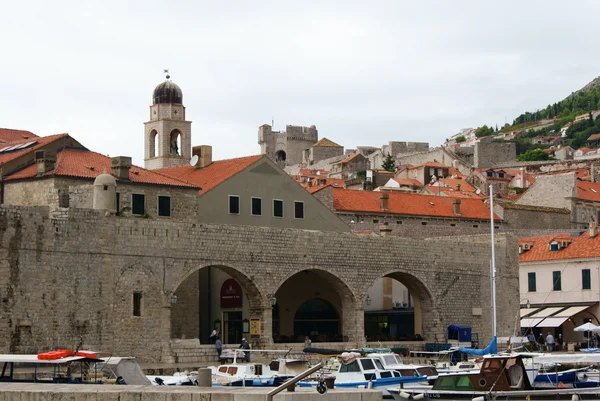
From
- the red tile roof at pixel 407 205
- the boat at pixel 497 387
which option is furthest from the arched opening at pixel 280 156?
the boat at pixel 497 387

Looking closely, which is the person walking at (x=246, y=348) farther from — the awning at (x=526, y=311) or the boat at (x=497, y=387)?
the awning at (x=526, y=311)

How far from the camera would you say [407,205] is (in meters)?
74.6

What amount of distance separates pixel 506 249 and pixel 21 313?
2392 cm

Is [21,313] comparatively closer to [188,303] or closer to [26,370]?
[26,370]

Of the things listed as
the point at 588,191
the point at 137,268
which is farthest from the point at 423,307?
the point at 588,191

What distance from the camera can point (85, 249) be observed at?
34312 mm

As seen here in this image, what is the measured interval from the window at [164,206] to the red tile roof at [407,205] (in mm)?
28737

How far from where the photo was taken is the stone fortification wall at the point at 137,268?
32.9 meters

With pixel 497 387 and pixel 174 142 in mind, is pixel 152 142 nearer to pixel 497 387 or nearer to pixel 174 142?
pixel 174 142

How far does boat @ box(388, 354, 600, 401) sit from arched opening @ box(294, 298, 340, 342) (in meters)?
17.8

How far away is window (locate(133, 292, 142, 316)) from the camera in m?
35.5

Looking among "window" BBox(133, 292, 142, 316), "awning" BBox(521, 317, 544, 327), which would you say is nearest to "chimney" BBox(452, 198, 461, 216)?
"awning" BBox(521, 317, 544, 327)

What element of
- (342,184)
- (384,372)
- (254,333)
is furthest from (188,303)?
(342,184)

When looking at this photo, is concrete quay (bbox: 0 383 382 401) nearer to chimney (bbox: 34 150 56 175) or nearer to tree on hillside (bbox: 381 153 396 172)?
chimney (bbox: 34 150 56 175)
